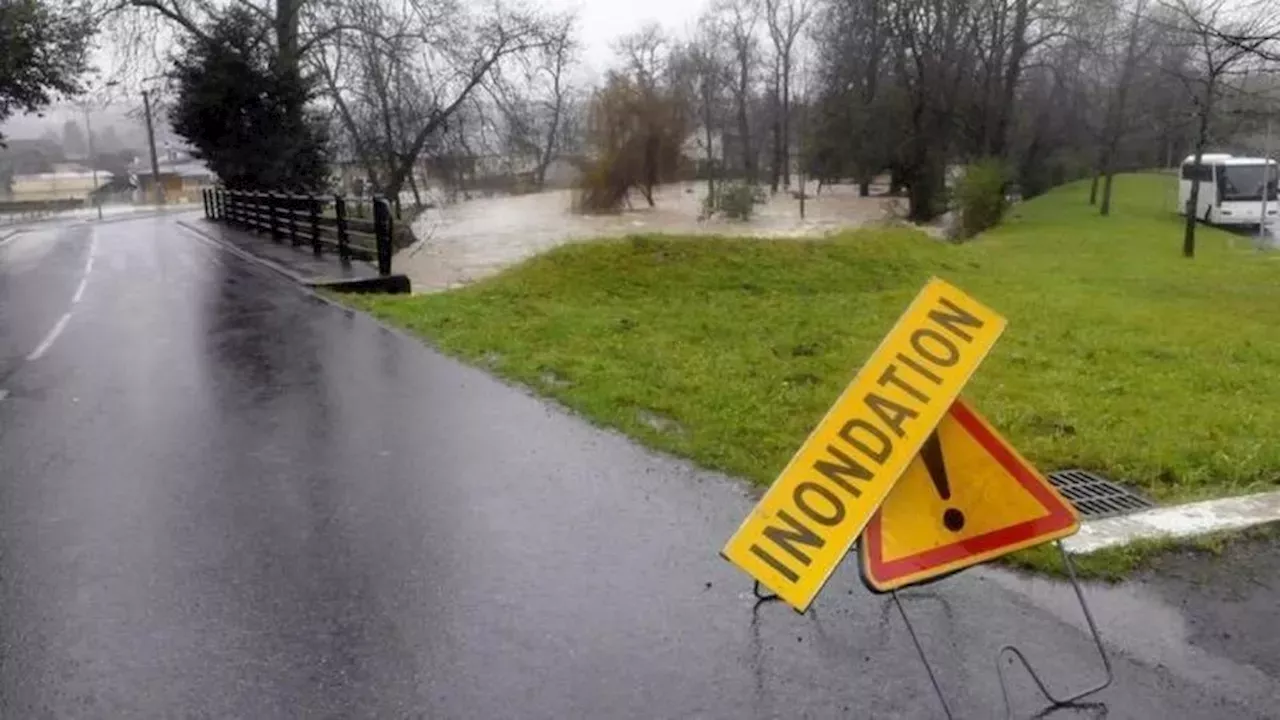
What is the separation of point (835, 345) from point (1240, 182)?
3551 centimetres

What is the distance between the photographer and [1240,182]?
3803cm

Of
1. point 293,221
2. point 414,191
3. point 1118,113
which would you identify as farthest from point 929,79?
point 293,221

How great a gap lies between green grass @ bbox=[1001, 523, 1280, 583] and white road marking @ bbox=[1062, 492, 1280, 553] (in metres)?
0.05

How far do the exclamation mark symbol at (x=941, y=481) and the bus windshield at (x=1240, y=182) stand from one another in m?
40.1

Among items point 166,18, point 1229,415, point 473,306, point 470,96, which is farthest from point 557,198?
point 1229,415

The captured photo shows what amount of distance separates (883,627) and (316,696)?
1.97m

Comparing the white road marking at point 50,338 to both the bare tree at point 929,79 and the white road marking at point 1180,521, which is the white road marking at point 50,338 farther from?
the bare tree at point 929,79

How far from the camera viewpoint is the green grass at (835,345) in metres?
6.12

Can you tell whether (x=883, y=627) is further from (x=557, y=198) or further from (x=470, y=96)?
(x=557, y=198)

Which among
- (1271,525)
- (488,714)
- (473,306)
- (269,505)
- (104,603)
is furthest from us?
(473,306)

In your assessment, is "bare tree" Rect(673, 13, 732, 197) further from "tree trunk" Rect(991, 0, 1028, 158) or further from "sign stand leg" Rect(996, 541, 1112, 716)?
"sign stand leg" Rect(996, 541, 1112, 716)

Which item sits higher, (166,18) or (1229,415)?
(166,18)

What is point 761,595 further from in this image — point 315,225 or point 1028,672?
point 315,225

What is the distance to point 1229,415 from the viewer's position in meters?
6.68
